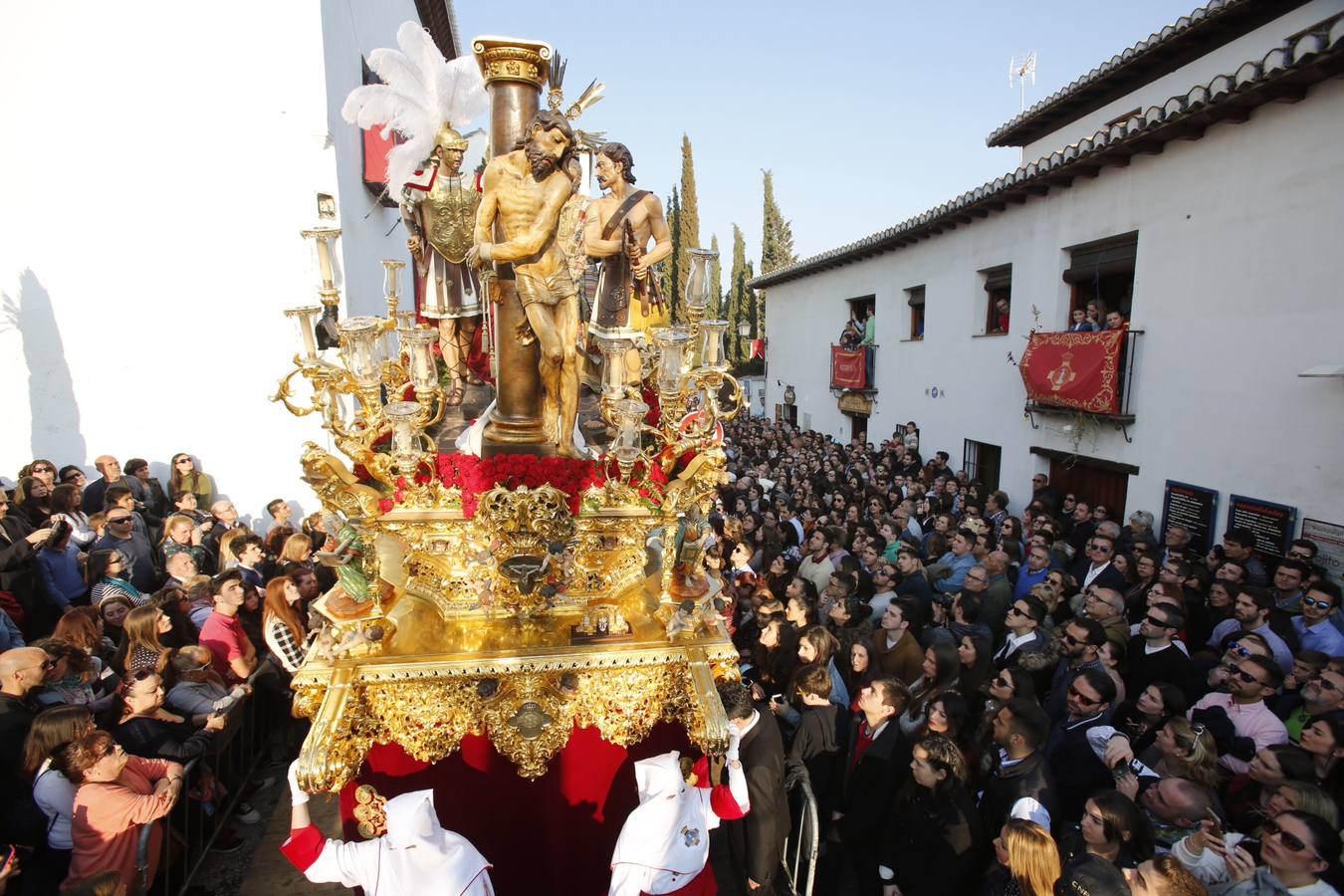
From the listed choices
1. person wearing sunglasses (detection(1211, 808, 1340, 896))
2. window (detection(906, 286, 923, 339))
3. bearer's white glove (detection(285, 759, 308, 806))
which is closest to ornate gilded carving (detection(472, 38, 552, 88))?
bearer's white glove (detection(285, 759, 308, 806))

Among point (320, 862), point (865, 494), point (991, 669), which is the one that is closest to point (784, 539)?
point (865, 494)

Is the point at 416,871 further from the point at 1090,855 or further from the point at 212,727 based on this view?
the point at 1090,855

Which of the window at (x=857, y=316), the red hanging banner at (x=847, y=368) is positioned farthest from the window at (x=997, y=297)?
the window at (x=857, y=316)

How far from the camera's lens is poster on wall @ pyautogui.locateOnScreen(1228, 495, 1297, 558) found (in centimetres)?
667

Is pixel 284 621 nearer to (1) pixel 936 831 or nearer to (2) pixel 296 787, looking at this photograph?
(2) pixel 296 787

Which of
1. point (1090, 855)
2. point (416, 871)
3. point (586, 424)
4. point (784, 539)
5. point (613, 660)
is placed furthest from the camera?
point (784, 539)

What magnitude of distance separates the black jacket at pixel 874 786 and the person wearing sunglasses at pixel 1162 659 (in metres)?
1.80

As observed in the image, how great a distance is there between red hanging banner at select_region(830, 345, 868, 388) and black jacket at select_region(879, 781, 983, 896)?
48.1 ft

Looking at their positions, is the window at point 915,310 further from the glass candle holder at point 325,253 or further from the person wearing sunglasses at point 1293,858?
the glass candle holder at point 325,253

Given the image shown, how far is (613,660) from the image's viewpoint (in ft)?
9.60

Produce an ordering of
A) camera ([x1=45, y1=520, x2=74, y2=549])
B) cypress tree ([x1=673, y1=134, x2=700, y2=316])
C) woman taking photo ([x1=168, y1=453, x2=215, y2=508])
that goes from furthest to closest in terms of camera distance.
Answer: cypress tree ([x1=673, y1=134, x2=700, y2=316])
woman taking photo ([x1=168, y1=453, x2=215, y2=508])
camera ([x1=45, y1=520, x2=74, y2=549])

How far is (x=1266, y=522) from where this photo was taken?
686 centimetres

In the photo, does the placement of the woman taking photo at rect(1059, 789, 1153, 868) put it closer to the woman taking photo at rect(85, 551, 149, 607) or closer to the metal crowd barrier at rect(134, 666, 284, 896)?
the metal crowd barrier at rect(134, 666, 284, 896)

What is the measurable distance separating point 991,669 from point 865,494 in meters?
5.86
